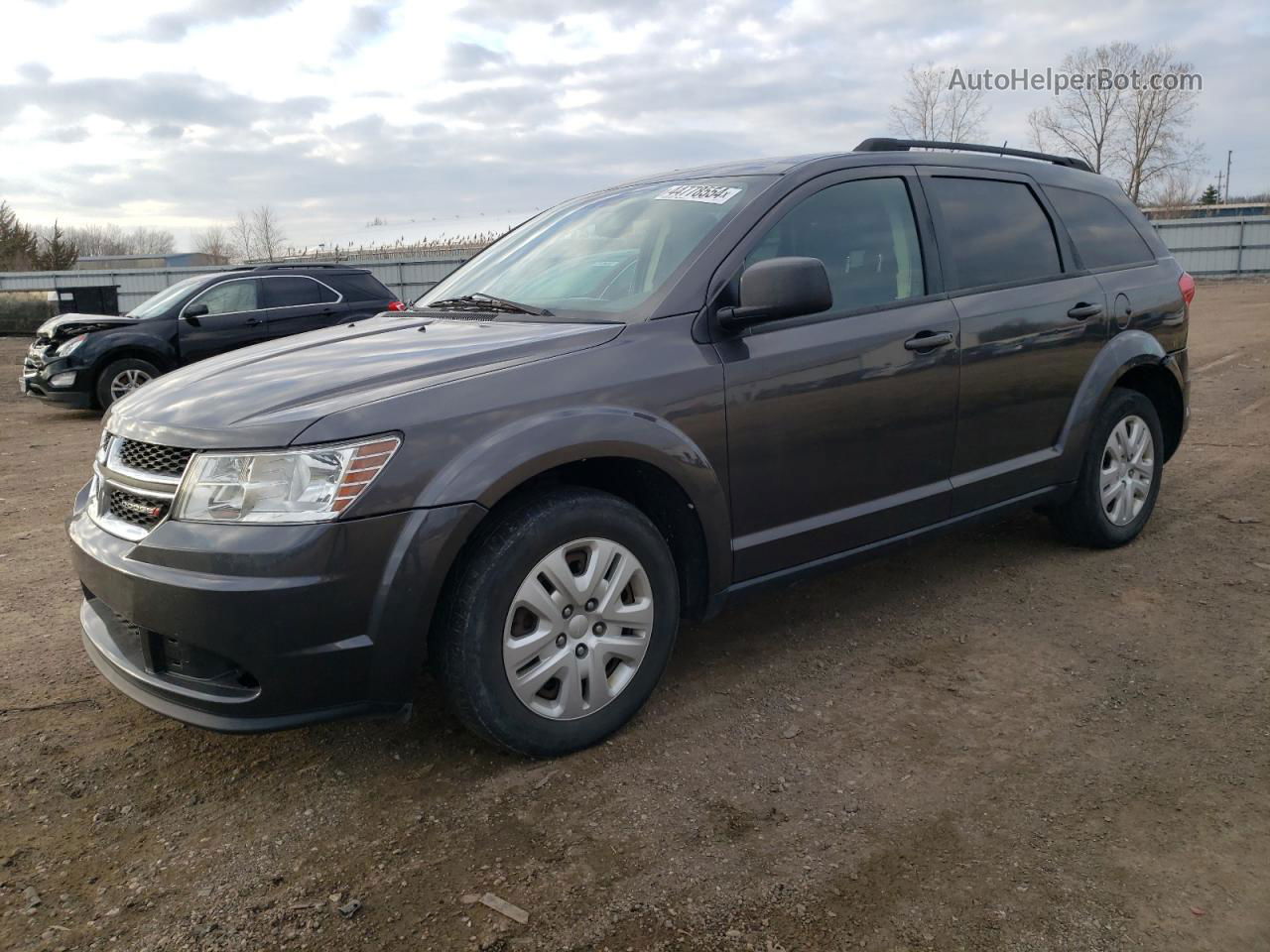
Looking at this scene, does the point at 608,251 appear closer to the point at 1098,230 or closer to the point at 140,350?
the point at 1098,230

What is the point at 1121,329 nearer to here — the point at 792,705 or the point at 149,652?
the point at 792,705

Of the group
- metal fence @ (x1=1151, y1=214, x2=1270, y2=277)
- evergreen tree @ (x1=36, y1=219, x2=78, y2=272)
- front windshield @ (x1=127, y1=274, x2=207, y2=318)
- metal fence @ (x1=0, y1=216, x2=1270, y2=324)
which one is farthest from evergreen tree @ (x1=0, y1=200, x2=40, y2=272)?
metal fence @ (x1=1151, y1=214, x2=1270, y2=277)

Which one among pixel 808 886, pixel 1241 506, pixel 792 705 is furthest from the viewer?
pixel 1241 506

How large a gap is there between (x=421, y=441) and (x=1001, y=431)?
8.33 ft

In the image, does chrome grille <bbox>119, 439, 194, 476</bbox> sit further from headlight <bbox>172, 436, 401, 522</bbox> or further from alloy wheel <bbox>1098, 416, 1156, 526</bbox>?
alloy wheel <bbox>1098, 416, 1156, 526</bbox>

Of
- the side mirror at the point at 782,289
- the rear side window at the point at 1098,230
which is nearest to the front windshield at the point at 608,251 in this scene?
the side mirror at the point at 782,289

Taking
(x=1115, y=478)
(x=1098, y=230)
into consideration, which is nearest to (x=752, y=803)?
(x=1115, y=478)

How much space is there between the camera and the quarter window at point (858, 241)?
3.53 meters

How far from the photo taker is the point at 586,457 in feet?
9.43

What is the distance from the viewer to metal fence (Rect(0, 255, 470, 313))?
25.0 metres

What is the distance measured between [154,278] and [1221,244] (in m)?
31.4

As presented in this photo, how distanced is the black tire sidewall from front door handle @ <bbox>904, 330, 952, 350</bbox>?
1193mm

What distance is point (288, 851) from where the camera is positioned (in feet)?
8.41

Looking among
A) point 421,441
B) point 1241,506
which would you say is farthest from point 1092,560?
point 421,441
